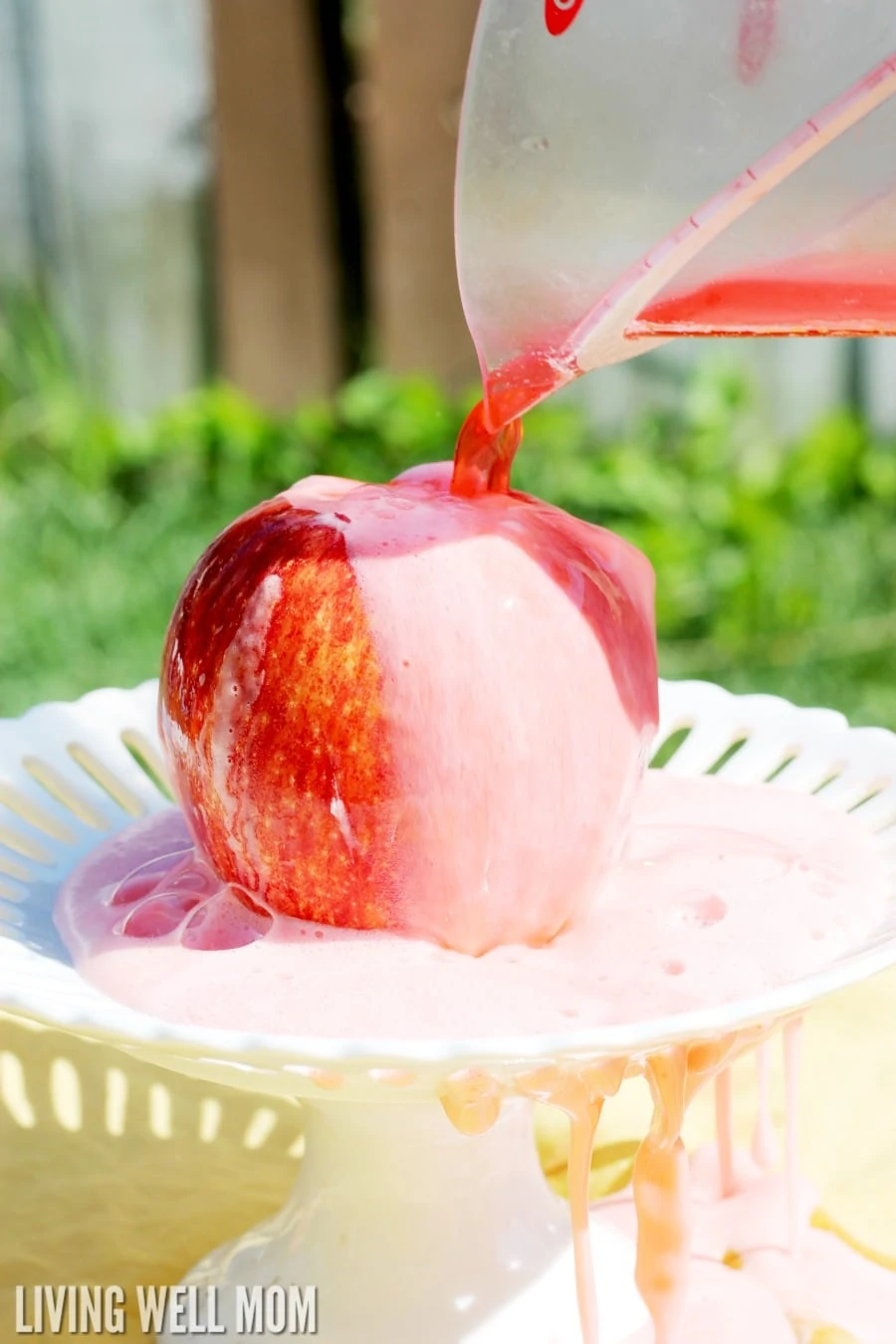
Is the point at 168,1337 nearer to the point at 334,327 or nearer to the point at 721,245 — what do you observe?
the point at 721,245

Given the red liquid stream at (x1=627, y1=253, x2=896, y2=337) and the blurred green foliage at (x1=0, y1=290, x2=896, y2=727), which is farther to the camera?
the blurred green foliage at (x1=0, y1=290, x2=896, y2=727)

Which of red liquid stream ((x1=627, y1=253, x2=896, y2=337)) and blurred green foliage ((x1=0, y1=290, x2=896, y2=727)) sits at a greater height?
red liquid stream ((x1=627, y1=253, x2=896, y2=337))

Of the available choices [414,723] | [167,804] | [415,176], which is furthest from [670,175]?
[415,176]

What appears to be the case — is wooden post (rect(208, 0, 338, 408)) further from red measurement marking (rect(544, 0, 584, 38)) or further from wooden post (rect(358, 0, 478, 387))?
red measurement marking (rect(544, 0, 584, 38))

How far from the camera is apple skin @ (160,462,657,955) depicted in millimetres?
832

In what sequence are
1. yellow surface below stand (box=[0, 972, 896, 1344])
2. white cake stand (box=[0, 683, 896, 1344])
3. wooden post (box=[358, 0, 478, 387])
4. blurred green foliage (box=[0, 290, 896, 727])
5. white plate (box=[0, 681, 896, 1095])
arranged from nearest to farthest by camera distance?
white plate (box=[0, 681, 896, 1095]) → white cake stand (box=[0, 683, 896, 1344]) → yellow surface below stand (box=[0, 972, 896, 1344]) → blurred green foliage (box=[0, 290, 896, 727]) → wooden post (box=[358, 0, 478, 387])

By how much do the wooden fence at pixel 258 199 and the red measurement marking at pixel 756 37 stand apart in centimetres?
236

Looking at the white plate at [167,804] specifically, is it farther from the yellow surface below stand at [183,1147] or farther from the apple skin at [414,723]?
the yellow surface below stand at [183,1147]

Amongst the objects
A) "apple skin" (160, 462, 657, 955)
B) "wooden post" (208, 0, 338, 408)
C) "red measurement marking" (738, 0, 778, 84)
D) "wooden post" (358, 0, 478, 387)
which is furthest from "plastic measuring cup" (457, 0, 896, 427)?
"wooden post" (208, 0, 338, 408)

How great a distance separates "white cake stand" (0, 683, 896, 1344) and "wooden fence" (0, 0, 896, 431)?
2136mm

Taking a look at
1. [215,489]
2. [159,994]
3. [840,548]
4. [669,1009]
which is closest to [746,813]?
[669,1009]

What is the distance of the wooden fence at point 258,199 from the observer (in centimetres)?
306

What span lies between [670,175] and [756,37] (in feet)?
0.24

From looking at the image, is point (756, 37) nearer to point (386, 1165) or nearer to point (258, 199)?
point (386, 1165)
